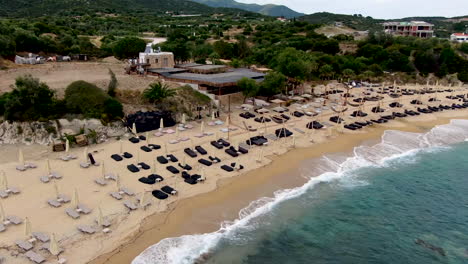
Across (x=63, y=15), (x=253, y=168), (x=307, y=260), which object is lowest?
(x=307, y=260)

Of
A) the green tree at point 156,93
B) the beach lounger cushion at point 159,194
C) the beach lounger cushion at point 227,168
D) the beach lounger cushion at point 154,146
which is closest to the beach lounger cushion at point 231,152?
the beach lounger cushion at point 227,168

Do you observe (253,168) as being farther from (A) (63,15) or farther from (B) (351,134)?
(A) (63,15)

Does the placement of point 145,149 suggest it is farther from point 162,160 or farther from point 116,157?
point 162,160

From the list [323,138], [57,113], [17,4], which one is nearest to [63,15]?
[17,4]

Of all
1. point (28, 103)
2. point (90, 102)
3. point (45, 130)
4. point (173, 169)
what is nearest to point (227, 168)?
point (173, 169)

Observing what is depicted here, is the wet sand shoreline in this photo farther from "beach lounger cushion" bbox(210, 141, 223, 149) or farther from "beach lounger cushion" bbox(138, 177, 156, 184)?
"beach lounger cushion" bbox(210, 141, 223, 149)
